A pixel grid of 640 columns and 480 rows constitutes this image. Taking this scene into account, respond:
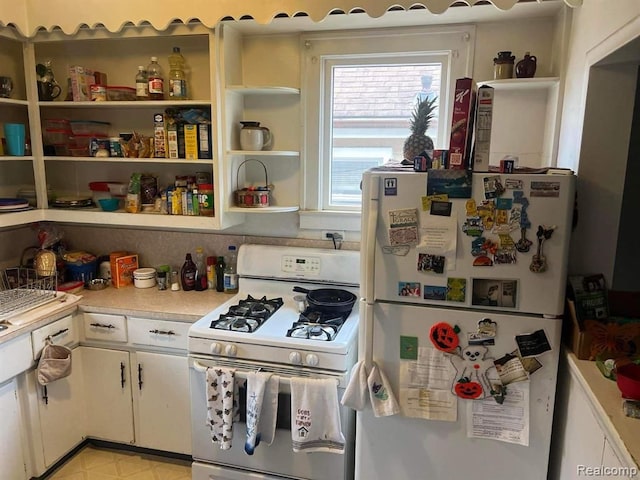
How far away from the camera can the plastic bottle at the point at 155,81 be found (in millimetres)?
2430

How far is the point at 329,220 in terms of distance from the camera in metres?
2.54

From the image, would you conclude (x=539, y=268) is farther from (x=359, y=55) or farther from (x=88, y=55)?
(x=88, y=55)

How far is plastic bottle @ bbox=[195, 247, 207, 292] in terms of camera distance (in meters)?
2.67

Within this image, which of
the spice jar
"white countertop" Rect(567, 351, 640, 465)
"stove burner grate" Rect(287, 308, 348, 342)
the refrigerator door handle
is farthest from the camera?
the spice jar

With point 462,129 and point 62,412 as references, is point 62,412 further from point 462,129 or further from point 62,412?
point 462,129

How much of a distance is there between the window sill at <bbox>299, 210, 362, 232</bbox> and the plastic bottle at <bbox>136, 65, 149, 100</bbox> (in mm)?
1010

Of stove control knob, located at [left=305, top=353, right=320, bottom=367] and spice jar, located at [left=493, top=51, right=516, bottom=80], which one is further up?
spice jar, located at [left=493, top=51, right=516, bottom=80]

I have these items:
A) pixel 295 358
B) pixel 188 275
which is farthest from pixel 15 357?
pixel 295 358

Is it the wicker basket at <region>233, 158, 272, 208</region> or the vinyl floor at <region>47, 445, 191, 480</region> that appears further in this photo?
the wicker basket at <region>233, 158, 272, 208</region>

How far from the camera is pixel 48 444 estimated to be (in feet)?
7.52

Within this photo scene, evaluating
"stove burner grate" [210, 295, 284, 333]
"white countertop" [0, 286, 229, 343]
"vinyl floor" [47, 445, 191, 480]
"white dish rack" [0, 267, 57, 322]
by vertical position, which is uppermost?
"white dish rack" [0, 267, 57, 322]

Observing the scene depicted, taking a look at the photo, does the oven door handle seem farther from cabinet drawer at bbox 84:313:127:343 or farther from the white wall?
the white wall

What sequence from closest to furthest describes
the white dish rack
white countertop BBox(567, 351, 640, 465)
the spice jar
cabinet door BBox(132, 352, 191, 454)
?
white countertop BBox(567, 351, 640, 465), the spice jar, the white dish rack, cabinet door BBox(132, 352, 191, 454)

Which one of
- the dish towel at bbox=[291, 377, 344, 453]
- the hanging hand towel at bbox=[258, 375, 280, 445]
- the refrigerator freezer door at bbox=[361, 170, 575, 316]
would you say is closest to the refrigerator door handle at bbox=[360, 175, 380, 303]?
the refrigerator freezer door at bbox=[361, 170, 575, 316]
